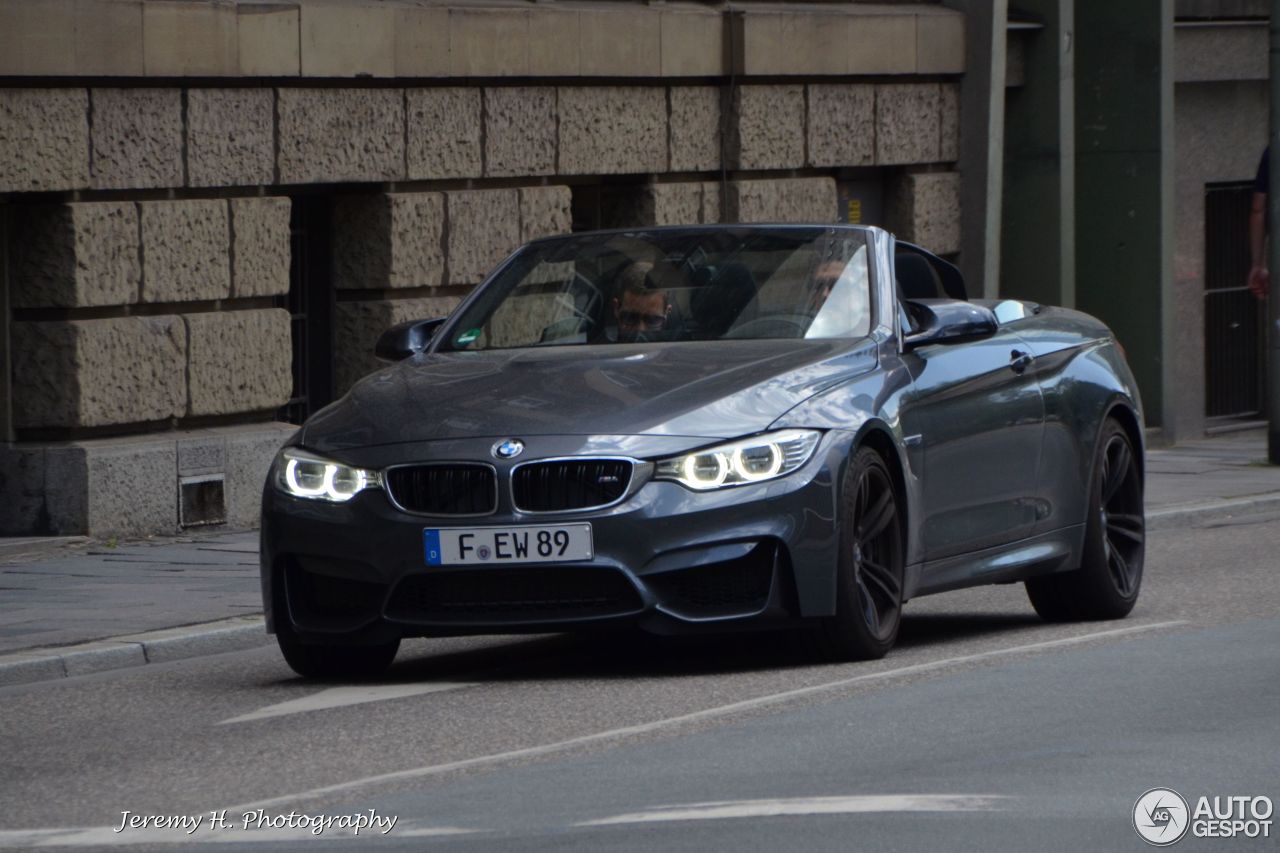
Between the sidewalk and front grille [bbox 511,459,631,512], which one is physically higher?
front grille [bbox 511,459,631,512]

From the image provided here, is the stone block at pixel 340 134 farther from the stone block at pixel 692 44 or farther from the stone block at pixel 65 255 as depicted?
the stone block at pixel 692 44

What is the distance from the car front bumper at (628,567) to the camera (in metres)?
8.06

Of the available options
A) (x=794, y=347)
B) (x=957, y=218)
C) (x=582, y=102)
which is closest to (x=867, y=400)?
(x=794, y=347)

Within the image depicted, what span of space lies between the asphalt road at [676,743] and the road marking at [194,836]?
0.01m

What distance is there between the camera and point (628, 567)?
8062mm

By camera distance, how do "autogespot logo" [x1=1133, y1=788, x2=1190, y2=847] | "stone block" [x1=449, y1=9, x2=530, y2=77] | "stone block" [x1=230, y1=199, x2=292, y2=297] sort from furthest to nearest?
"stone block" [x1=449, y1=9, x2=530, y2=77] → "stone block" [x1=230, y1=199, x2=292, y2=297] → "autogespot logo" [x1=1133, y1=788, x2=1190, y2=847]

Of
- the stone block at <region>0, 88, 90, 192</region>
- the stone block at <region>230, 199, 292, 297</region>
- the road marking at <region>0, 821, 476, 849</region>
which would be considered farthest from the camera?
the stone block at <region>230, 199, 292, 297</region>

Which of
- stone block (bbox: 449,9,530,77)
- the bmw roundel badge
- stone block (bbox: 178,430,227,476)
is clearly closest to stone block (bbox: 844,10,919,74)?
stone block (bbox: 449,9,530,77)

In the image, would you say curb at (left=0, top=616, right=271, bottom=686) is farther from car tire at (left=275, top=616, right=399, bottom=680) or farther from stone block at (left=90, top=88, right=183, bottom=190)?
stone block at (left=90, top=88, right=183, bottom=190)

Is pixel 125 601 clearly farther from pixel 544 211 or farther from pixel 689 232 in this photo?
pixel 544 211

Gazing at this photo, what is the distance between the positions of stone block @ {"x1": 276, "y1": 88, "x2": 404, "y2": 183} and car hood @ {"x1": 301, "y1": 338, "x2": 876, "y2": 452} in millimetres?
6178

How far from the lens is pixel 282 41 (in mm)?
14883

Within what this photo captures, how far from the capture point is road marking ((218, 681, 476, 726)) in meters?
8.16

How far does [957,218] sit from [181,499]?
8.98 meters
